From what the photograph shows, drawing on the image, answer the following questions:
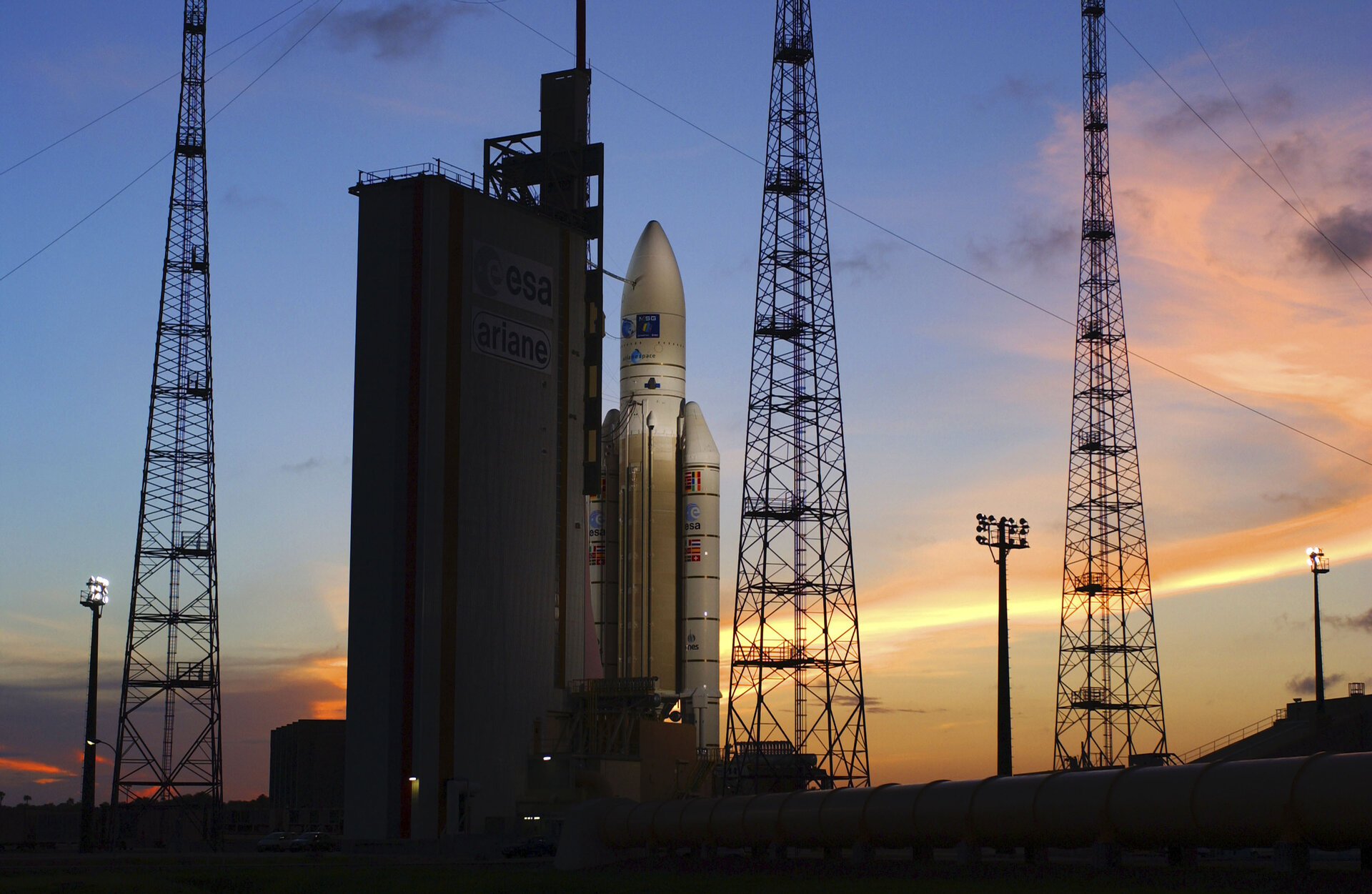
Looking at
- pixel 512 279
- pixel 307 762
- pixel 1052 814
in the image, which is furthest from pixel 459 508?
pixel 307 762

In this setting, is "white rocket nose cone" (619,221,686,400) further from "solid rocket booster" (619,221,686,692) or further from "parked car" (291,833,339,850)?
"parked car" (291,833,339,850)

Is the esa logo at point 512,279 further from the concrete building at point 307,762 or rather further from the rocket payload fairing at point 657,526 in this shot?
the concrete building at point 307,762

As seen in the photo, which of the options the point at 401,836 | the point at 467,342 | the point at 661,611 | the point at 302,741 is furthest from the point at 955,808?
the point at 302,741

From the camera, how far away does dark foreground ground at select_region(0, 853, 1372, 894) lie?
3119cm

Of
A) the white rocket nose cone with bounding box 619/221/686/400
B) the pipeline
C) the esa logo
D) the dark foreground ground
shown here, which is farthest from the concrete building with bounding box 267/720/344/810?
→ the pipeline

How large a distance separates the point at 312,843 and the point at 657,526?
24453mm

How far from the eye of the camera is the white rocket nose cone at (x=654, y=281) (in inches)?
3280

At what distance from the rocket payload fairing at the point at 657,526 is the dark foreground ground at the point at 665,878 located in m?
27.4

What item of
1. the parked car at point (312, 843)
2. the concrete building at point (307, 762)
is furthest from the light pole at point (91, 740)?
the concrete building at point (307, 762)

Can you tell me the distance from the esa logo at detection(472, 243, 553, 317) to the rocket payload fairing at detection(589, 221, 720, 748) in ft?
35.8

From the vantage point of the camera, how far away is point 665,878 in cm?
4019

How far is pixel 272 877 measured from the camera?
43688mm

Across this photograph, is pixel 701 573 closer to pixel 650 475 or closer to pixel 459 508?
pixel 650 475

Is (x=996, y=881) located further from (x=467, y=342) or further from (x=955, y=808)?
(x=467, y=342)
